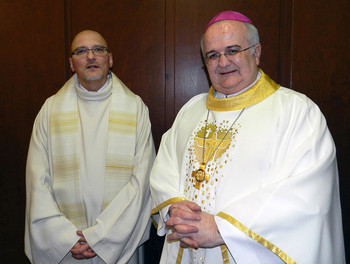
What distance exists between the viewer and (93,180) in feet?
8.01

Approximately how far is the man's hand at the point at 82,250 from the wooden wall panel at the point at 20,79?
3.76 ft

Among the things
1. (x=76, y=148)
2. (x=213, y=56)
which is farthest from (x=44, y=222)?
(x=213, y=56)

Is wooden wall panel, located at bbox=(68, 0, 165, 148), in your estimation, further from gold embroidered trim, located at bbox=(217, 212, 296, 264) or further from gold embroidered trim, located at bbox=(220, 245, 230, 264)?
gold embroidered trim, located at bbox=(217, 212, 296, 264)

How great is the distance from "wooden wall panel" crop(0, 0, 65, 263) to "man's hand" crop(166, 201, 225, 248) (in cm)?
193

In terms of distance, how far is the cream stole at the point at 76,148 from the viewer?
2.42 m

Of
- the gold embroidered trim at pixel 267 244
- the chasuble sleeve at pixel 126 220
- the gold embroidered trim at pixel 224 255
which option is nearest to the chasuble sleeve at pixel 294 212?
the gold embroidered trim at pixel 267 244

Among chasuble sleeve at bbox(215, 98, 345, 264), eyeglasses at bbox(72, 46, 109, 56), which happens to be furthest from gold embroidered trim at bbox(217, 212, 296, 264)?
eyeglasses at bbox(72, 46, 109, 56)

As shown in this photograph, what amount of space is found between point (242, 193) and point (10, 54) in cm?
241

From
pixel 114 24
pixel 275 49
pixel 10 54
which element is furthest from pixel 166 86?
pixel 10 54

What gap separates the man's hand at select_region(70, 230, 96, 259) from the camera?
88.3 inches

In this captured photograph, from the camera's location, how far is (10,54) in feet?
10.0

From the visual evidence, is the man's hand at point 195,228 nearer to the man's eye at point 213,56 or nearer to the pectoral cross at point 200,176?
the pectoral cross at point 200,176

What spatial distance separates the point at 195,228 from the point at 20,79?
7.33 ft

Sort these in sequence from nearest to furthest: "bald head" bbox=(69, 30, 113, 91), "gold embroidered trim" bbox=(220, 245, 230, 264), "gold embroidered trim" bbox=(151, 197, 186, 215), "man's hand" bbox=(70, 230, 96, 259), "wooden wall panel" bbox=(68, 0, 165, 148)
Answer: "gold embroidered trim" bbox=(220, 245, 230, 264)
"gold embroidered trim" bbox=(151, 197, 186, 215)
"man's hand" bbox=(70, 230, 96, 259)
"bald head" bbox=(69, 30, 113, 91)
"wooden wall panel" bbox=(68, 0, 165, 148)
